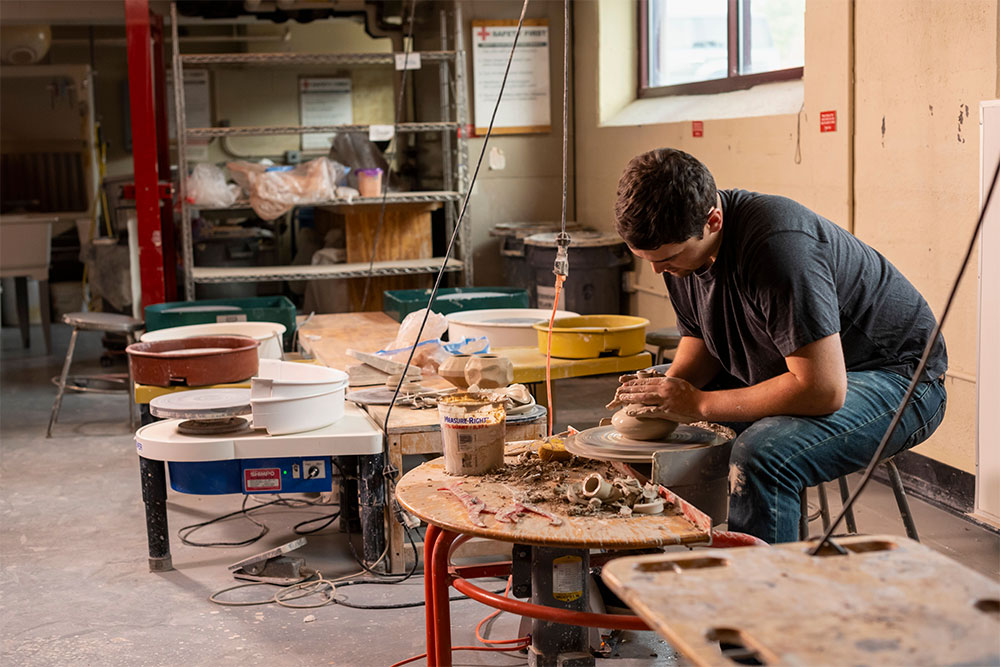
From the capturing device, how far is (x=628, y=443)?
85.8 inches

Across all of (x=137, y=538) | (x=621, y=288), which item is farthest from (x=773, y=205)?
(x=621, y=288)

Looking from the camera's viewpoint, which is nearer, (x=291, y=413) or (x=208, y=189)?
(x=291, y=413)

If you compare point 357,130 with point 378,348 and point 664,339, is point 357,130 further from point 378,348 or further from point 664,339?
point 664,339

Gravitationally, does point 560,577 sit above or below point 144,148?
below

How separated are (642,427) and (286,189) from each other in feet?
12.9

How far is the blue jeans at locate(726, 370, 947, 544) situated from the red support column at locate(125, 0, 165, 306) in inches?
163

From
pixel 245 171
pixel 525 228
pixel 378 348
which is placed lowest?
pixel 378 348

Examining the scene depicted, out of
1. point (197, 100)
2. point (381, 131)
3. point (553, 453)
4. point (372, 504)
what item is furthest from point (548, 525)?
point (197, 100)

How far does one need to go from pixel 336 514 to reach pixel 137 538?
0.69 m

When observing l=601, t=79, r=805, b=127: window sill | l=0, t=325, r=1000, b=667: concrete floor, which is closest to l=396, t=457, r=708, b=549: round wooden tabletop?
l=0, t=325, r=1000, b=667: concrete floor

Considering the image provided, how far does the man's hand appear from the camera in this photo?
7.08ft

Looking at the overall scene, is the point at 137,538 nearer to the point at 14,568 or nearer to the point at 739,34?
the point at 14,568

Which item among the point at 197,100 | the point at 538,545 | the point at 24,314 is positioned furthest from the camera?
the point at 197,100

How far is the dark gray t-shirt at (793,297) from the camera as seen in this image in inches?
82.9
